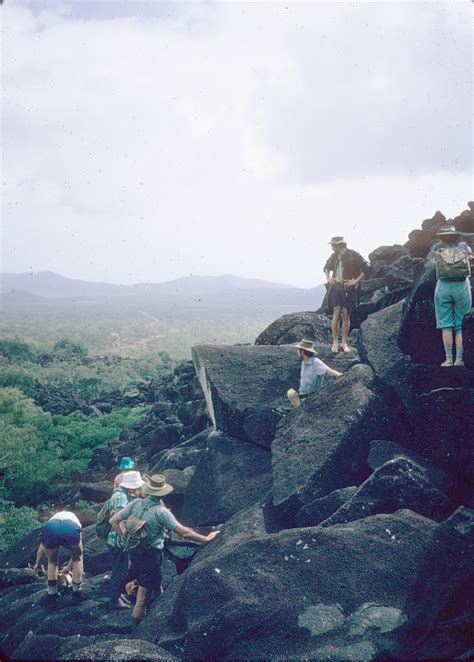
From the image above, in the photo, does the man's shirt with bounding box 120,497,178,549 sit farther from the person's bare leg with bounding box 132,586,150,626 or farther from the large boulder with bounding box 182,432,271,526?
the large boulder with bounding box 182,432,271,526

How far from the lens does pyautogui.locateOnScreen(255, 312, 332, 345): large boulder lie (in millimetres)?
14359

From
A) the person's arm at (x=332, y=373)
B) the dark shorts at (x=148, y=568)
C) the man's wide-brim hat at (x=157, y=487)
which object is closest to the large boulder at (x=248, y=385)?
the person's arm at (x=332, y=373)

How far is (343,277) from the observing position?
1166 centimetres

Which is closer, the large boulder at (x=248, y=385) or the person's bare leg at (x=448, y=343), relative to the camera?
the person's bare leg at (x=448, y=343)

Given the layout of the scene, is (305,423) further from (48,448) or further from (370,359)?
(48,448)

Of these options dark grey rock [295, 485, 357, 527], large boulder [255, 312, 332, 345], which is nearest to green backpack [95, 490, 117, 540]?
dark grey rock [295, 485, 357, 527]

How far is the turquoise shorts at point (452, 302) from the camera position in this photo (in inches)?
309

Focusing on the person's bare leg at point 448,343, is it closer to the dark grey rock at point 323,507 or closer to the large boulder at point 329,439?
the large boulder at point 329,439

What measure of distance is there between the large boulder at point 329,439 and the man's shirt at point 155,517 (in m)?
1.72

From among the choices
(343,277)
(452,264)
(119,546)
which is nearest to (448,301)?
(452,264)

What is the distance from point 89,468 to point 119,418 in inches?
316

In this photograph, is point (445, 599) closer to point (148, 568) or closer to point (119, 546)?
point (148, 568)

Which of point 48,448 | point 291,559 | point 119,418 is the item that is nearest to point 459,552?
point 291,559

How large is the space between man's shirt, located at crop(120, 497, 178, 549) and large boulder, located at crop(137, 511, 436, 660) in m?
0.98
